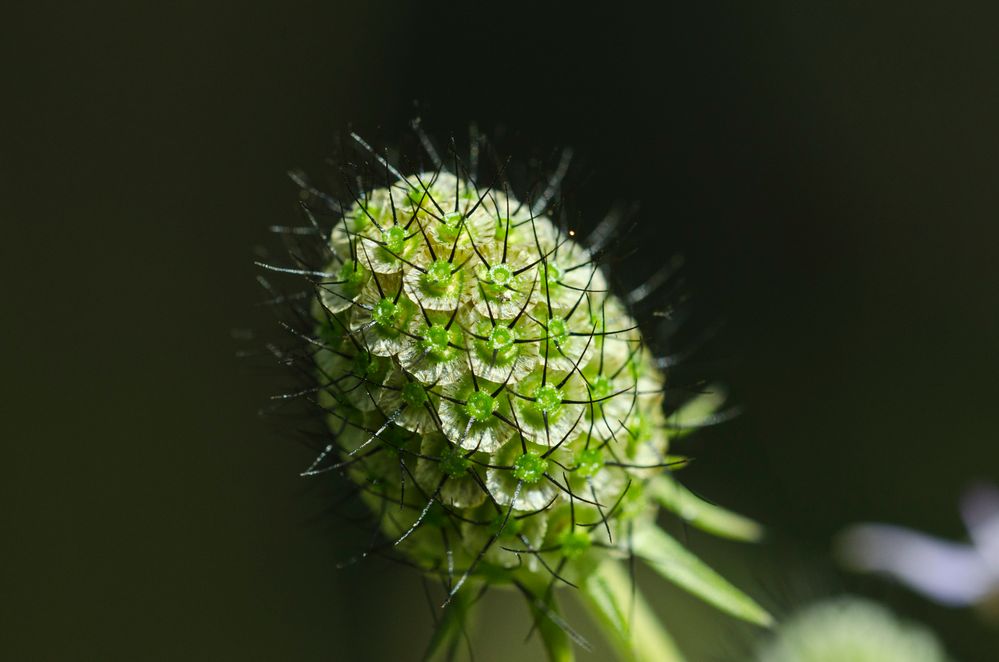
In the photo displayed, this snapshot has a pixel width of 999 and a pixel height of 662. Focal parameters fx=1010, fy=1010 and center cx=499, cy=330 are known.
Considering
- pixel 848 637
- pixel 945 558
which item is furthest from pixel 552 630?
pixel 945 558

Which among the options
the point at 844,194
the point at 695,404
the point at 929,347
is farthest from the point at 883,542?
the point at 844,194

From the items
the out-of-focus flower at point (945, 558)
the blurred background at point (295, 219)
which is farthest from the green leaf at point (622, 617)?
the blurred background at point (295, 219)

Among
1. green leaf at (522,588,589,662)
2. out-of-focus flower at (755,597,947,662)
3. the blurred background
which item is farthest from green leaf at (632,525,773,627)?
the blurred background

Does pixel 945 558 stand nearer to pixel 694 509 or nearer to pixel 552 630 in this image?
pixel 694 509

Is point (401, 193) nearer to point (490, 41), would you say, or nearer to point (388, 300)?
point (388, 300)

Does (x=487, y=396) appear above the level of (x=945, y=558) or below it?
above

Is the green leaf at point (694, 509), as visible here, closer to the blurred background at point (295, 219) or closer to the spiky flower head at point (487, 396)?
the spiky flower head at point (487, 396)

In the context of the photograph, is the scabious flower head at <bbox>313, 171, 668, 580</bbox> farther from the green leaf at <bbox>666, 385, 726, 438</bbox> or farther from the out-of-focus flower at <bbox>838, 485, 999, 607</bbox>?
the out-of-focus flower at <bbox>838, 485, 999, 607</bbox>
